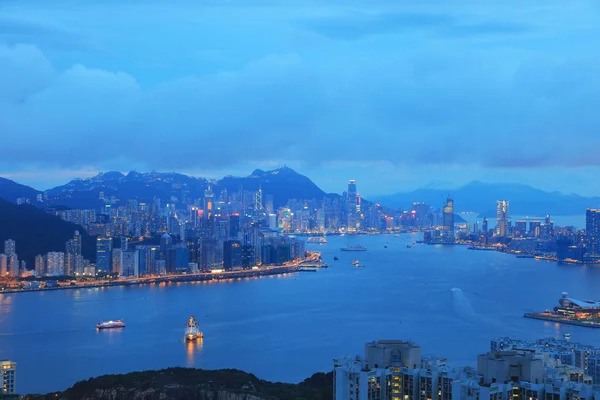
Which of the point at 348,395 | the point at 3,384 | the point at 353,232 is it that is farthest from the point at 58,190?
the point at 348,395

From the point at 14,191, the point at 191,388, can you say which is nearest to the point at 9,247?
the point at 14,191

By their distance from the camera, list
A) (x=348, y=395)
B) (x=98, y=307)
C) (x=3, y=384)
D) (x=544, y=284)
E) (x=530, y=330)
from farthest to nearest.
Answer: (x=544, y=284)
(x=98, y=307)
(x=530, y=330)
(x=3, y=384)
(x=348, y=395)

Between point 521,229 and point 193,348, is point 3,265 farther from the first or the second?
→ point 521,229

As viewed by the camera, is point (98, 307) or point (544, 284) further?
point (544, 284)

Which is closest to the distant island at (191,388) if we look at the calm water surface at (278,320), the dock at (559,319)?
the calm water surface at (278,320)

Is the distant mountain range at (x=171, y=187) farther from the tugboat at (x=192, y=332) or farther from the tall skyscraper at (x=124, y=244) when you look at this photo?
the tugboat at (x=192, y=332)

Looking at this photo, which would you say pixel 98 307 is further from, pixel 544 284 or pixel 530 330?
pixel 544 284
